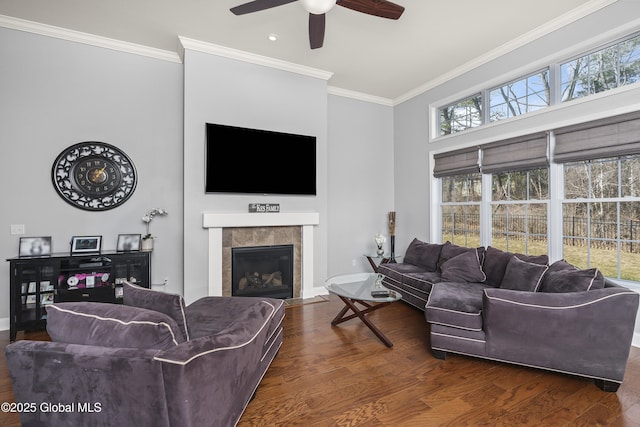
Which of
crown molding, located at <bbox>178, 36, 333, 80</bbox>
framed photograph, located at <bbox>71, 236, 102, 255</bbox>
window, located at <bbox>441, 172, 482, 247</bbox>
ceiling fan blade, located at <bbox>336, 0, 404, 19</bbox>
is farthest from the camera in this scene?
window, located at <bbox>441, 172, 482, 247</bbox>

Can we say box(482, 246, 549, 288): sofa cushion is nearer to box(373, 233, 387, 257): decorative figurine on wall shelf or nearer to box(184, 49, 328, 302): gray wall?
box(373, 233, 387, 257): decorative figurine on wall shelf

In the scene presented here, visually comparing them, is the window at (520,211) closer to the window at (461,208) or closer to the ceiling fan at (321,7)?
the window at (461,208)

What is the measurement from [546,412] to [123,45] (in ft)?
18.3

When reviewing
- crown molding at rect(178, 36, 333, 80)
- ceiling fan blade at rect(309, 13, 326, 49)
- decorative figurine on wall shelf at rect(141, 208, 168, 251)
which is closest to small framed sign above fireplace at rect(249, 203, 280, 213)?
decorative figurine on wall shelf at rect(141, 208, 168, 251)

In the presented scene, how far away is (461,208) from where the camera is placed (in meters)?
4.71

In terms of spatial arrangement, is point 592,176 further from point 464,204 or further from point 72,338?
point 72,338

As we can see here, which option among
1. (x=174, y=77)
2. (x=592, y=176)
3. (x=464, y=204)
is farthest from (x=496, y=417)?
(x=174, y=77)

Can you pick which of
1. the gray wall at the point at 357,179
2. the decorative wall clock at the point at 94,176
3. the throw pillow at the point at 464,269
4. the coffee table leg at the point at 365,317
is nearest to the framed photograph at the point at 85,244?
the decorative wall clock at the point at 94,176

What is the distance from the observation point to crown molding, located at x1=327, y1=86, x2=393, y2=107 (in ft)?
17.0

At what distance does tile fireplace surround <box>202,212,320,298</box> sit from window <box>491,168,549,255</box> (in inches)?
101

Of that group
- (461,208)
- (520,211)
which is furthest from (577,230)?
(461,208)

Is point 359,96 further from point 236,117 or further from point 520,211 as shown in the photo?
point 520,211

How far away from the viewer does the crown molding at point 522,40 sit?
10.0ft

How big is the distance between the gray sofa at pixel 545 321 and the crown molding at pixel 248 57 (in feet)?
11.6
